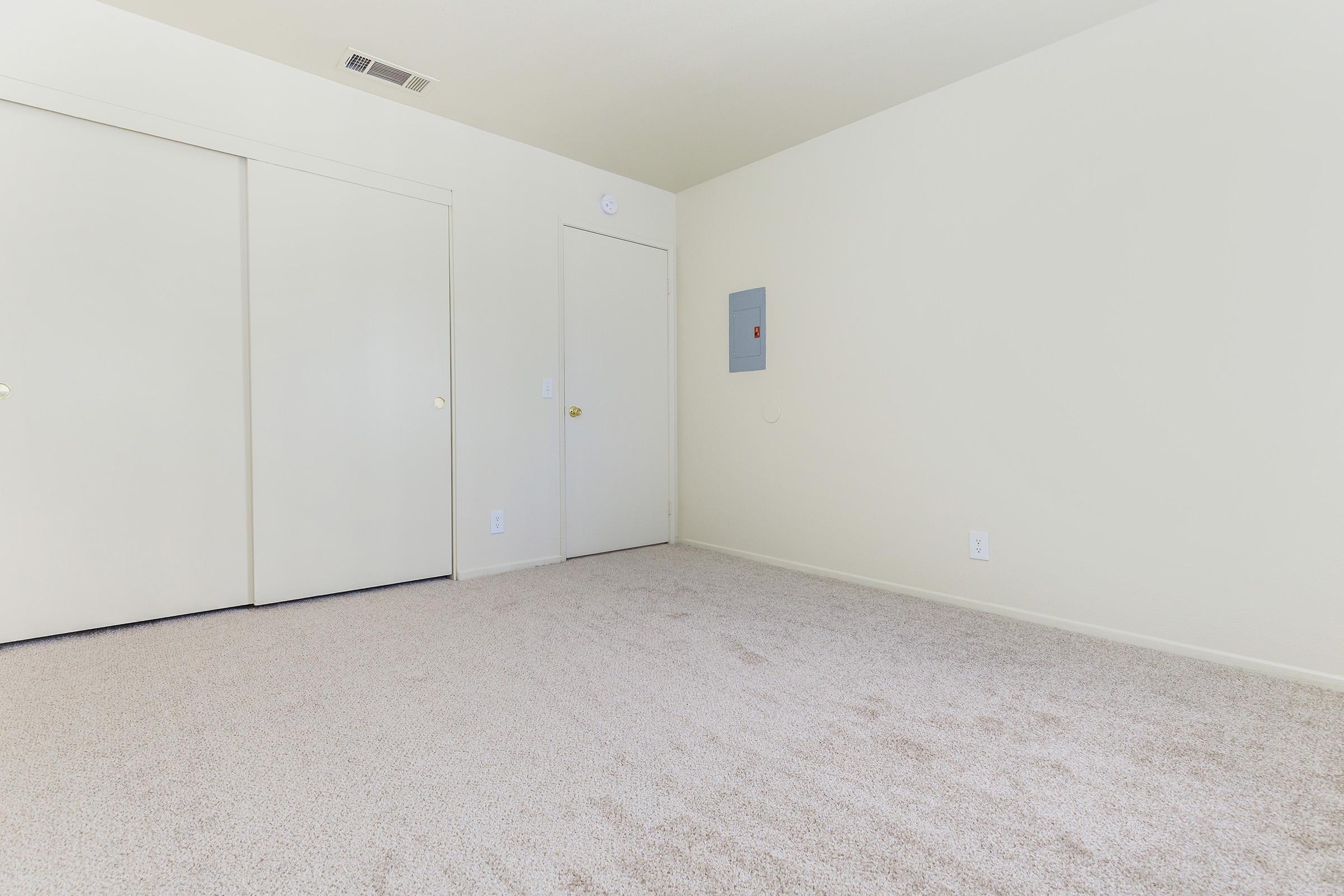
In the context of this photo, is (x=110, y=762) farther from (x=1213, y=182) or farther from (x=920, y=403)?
(x=1213, y=182)

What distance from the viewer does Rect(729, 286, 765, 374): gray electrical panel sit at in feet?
12.1

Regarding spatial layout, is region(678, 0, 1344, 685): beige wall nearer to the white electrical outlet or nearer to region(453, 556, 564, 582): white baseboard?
the white electrical outlet

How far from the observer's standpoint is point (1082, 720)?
1.74m

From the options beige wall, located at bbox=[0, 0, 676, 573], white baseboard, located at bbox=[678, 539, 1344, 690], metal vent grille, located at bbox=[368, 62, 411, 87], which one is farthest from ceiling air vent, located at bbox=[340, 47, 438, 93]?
white baseboard, located at bbox=[678, 539, 1344, 690]

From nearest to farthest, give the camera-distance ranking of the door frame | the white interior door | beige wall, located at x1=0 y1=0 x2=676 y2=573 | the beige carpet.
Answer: the beige carpet → beige wall, located at x1=0 y1=0 x2=676 y2=573 → the door frame → the white interior door

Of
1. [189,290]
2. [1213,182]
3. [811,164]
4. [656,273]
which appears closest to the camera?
[1213,182]

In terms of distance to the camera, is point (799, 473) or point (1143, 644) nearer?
point (1143, 644)

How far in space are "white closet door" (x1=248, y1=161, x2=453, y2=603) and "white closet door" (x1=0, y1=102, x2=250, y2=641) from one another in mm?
97

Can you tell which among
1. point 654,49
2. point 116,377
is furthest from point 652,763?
point 654,49

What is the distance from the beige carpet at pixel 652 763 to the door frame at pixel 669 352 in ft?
4.54

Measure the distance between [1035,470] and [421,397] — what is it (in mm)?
2821

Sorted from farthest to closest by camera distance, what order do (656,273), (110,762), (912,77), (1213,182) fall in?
(656,273) < (912,77) < (1213,182) < (110,762)

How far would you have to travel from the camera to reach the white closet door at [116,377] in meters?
2.25

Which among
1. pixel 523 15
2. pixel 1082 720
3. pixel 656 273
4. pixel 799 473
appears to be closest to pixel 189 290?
pixel 523 15
